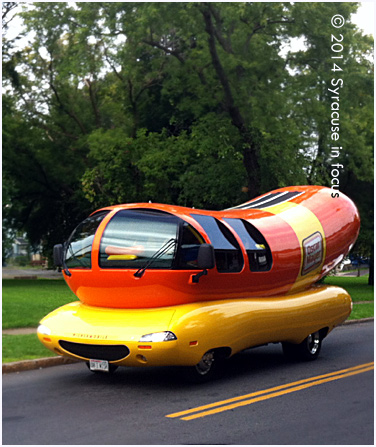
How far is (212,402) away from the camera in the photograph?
8758 millimetres

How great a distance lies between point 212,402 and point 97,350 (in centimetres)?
177

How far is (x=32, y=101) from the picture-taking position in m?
34.1

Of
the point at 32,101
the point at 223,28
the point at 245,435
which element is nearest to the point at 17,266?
the point at 32,101

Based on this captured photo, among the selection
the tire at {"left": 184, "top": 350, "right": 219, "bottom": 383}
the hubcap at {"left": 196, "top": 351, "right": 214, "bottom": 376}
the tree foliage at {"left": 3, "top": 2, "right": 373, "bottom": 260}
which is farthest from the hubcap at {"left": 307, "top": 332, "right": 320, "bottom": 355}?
the tree foliage at {"left": 3, "top": 2, "right": 373, "bottom": 260}

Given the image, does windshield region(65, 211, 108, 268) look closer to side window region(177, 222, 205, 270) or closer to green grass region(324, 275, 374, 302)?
side window region(177, 222, 205, 270)

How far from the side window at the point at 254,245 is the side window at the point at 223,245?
0.28m

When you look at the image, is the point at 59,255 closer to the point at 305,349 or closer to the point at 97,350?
the point at 97,350

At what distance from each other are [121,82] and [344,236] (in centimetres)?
1907

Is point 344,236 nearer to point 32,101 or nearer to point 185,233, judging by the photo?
point 185,233

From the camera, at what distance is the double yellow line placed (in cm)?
820

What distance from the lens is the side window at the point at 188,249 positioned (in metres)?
9.67

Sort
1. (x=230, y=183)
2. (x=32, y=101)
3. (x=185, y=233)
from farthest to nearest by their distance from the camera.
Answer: (x=32, y=101) → (x=230, y=183) → (x=185, y=233)

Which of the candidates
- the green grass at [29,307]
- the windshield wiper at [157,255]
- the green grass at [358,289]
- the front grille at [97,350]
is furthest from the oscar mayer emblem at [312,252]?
the green grass at [358,289]

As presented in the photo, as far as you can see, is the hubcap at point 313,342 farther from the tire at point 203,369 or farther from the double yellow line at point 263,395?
the tire at point 203,369
